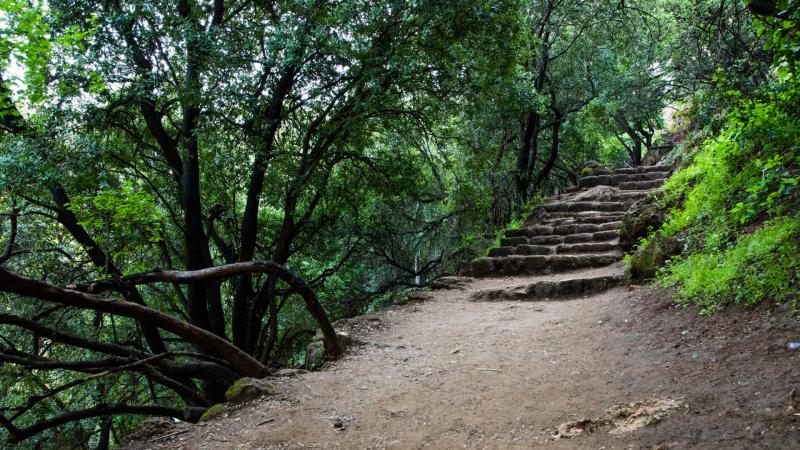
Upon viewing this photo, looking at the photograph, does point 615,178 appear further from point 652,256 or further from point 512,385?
point 512,385

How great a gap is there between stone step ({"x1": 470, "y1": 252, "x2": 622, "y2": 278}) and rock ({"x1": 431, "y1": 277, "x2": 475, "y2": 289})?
527mm

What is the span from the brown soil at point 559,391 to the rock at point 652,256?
0.55 m

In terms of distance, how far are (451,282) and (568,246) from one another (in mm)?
2723

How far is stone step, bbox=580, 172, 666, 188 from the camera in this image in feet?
51.2

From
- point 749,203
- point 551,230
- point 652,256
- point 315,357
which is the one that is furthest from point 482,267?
point 749,203

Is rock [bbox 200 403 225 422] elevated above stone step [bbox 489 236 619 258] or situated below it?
below

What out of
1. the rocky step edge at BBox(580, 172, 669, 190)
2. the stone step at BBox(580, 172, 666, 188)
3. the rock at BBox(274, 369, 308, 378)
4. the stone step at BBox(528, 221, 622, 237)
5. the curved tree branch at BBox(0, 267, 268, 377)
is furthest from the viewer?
the stone step at BBox(580, 172, 666, 188)

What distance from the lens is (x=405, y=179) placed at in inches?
421

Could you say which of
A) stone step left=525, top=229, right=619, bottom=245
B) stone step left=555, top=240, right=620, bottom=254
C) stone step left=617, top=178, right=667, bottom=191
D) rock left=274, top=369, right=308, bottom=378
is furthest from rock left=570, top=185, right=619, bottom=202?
rock left=274, top=369, right=308, bottom=378

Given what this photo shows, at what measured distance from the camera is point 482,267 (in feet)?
36.3

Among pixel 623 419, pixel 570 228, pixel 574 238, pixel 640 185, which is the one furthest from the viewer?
pixel 640 185

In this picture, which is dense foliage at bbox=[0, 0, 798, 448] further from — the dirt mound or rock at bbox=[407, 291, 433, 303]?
rock at bbox=[407, 291, 433, 303]

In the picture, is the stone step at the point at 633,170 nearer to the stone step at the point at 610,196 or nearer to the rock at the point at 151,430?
the stone step at the point at 610,196

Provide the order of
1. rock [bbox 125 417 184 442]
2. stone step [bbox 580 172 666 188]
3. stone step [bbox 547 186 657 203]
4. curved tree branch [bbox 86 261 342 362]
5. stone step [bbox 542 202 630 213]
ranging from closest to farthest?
rock [bbox 125 417 184 442] → curved tree branch [bbox 86 261 342 362] → stone step [bbox 542 202 630 213] → stone step [bbox 547 186 657 203] → stone step [bbox 580 172 666 188]
